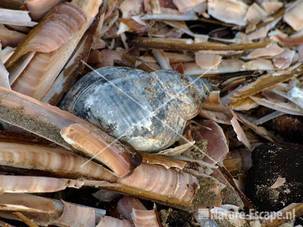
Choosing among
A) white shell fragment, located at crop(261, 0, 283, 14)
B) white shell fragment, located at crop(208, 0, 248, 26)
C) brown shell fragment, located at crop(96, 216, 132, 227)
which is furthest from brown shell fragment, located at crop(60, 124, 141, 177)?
white shell fragment, located at crop(261, 0, 283, 14)

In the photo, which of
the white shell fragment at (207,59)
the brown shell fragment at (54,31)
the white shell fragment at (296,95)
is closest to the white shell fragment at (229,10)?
the white shell fragment at (207,59)

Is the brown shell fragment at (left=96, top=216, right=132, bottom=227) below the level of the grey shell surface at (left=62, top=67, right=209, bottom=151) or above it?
below

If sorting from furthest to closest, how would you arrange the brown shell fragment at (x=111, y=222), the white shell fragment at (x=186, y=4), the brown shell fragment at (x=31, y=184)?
the white shell fragment at (x=186, y=4) < the brown shell fragment at (x=111, y=222) < the brown shell fragment at (x=31, y=184)

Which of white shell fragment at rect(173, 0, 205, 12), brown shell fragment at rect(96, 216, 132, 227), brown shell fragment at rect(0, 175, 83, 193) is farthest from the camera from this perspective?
white shell fragment at rect(173, 0, 205, 12)

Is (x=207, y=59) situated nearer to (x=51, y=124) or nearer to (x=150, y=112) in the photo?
(x=150, y=112)

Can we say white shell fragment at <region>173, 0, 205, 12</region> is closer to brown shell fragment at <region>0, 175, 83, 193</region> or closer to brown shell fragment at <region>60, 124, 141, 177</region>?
brown shell fragment at <region>60, 124, 141, 177</region>

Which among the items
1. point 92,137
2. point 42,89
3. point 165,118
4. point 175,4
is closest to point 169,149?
point 165,118

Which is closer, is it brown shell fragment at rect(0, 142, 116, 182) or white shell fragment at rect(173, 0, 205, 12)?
brown shell fragment at rect(0, 142, 116, 182)

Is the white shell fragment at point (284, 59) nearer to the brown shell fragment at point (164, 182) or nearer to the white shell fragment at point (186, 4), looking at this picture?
the white shell fragment at point (186, 4)

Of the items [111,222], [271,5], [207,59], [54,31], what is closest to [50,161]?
[111,222]
